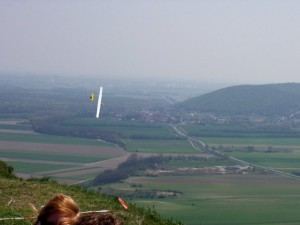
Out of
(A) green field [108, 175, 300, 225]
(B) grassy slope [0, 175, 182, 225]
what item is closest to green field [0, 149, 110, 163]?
(A) green field [108, 175, 300, 225]

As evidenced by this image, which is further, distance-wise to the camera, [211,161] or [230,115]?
[230,115]

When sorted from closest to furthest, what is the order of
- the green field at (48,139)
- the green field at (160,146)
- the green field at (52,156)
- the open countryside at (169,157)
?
Result: the open countryside at (169,157) → the green field at (52,156) → the green field at (160,146) → the green field at (48,139)

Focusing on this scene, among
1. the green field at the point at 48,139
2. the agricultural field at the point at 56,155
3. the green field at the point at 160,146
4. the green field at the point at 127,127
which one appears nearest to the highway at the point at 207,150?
the green field at the point at 160,146

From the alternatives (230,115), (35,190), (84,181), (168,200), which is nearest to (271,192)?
(168,200)

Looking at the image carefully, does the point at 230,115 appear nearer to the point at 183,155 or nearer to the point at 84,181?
the point at 183,155

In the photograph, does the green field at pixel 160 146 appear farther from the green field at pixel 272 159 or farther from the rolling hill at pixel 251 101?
the rolling hill at pixel 251 101

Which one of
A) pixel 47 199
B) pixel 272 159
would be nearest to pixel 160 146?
pixel 272 159

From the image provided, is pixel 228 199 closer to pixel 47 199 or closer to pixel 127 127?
pixel 47 199
